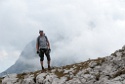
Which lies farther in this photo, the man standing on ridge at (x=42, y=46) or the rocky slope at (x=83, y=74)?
the man standing on ridge at (x=42, y=46)

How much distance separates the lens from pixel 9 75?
102 feet

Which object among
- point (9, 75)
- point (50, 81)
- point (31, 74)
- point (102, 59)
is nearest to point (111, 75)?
point (102, 59)

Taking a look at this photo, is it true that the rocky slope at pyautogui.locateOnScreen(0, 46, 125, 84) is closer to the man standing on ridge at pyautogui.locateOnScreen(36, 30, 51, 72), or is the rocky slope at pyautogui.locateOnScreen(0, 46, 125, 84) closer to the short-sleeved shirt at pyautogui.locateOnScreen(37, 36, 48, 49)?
the man standing on ridge at pyautogui.locateOnScreen(36, 30, 51, 72)

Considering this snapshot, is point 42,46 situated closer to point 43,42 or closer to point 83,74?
point 43,42

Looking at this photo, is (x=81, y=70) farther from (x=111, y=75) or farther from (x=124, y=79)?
(x=124, y=79)

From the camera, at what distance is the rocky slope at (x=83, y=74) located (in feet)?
79.9

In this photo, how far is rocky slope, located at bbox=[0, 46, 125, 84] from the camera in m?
24.3

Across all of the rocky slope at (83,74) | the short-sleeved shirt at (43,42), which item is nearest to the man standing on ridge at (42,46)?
the short-sleeved shirt at (43,42)

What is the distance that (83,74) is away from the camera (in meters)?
26.2

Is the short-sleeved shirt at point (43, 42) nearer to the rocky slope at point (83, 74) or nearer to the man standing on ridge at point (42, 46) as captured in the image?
the man standing on ridge at point (42, 46)

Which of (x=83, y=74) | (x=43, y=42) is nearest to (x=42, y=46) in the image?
(x=43, y=42)

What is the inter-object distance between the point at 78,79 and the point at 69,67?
11.1 feet

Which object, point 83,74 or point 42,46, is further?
point 42,46

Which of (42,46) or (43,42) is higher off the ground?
(43,42)
